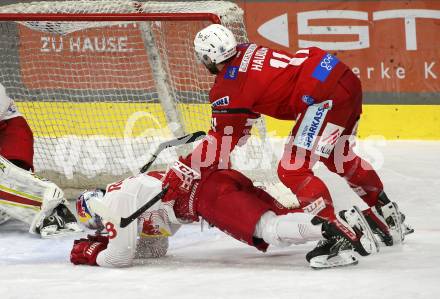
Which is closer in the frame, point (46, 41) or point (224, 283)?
point (224, 283)

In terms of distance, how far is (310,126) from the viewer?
4.81 metres

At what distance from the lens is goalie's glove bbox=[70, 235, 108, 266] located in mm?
4730

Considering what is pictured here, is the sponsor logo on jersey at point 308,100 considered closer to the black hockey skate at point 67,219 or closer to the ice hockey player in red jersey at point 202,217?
the ice hockey player in red jersey at point 202,217

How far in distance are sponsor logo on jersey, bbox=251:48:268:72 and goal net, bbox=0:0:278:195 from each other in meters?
1.17

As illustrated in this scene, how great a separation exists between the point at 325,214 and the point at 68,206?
176 cm

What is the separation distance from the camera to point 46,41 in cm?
719

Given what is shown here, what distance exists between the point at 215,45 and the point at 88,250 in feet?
3.24

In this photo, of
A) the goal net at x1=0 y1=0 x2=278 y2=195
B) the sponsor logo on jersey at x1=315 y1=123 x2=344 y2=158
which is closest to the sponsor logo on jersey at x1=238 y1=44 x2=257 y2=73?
the sponsor logo on jersey at x1=315 y1=123 x2=344 y2=158

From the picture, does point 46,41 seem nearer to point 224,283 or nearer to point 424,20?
point 424,20

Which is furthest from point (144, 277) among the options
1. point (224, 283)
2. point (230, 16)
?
point (230, 16)

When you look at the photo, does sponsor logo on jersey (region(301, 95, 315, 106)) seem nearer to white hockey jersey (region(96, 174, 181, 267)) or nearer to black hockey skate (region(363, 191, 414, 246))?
black hockey skate (region(363, 191, 414, 246))

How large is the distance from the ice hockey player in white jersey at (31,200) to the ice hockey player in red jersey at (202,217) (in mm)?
728

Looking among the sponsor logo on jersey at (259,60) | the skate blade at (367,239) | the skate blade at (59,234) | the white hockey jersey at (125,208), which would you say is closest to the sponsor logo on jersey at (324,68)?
the sponsor logo on jersey at (259,60)

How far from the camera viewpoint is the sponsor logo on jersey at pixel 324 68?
15.9 ft
